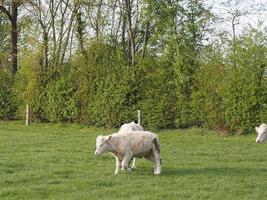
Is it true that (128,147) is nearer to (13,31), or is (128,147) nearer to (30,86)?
(30,86)

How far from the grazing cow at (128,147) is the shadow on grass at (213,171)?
20.7 inches

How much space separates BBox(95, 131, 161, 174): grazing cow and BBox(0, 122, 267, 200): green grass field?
13.4 inches

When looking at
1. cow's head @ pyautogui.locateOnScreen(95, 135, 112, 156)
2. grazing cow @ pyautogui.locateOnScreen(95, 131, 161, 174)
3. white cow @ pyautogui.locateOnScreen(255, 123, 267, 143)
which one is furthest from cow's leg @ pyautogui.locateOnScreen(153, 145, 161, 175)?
white cow @ pyautogui.locateOnScreen(255, 123, 267, 143)

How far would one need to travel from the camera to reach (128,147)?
506 inches

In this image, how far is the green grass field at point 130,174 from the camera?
416 inches

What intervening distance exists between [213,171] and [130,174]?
213cm

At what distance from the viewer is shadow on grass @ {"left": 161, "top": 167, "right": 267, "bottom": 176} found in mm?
12992

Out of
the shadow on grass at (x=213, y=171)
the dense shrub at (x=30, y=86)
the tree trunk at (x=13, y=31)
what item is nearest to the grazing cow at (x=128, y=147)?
the shadow on grass at (x=213, y=171)

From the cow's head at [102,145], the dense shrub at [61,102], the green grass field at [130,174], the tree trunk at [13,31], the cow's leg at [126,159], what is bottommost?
the green grass field at [130,174]

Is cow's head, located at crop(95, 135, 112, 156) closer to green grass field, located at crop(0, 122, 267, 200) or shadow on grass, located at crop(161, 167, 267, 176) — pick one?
Result: green grass field, located at crop(0, 122, 267, 200)

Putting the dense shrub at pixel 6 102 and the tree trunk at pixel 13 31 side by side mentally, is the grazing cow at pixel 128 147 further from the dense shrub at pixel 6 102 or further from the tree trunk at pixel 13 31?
the tree trunk at pixel 13 31

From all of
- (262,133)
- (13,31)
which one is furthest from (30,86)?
Result: (262,133)

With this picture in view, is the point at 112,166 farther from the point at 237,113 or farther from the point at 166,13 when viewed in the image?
the point at 166,13

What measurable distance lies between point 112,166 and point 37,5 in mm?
25164
